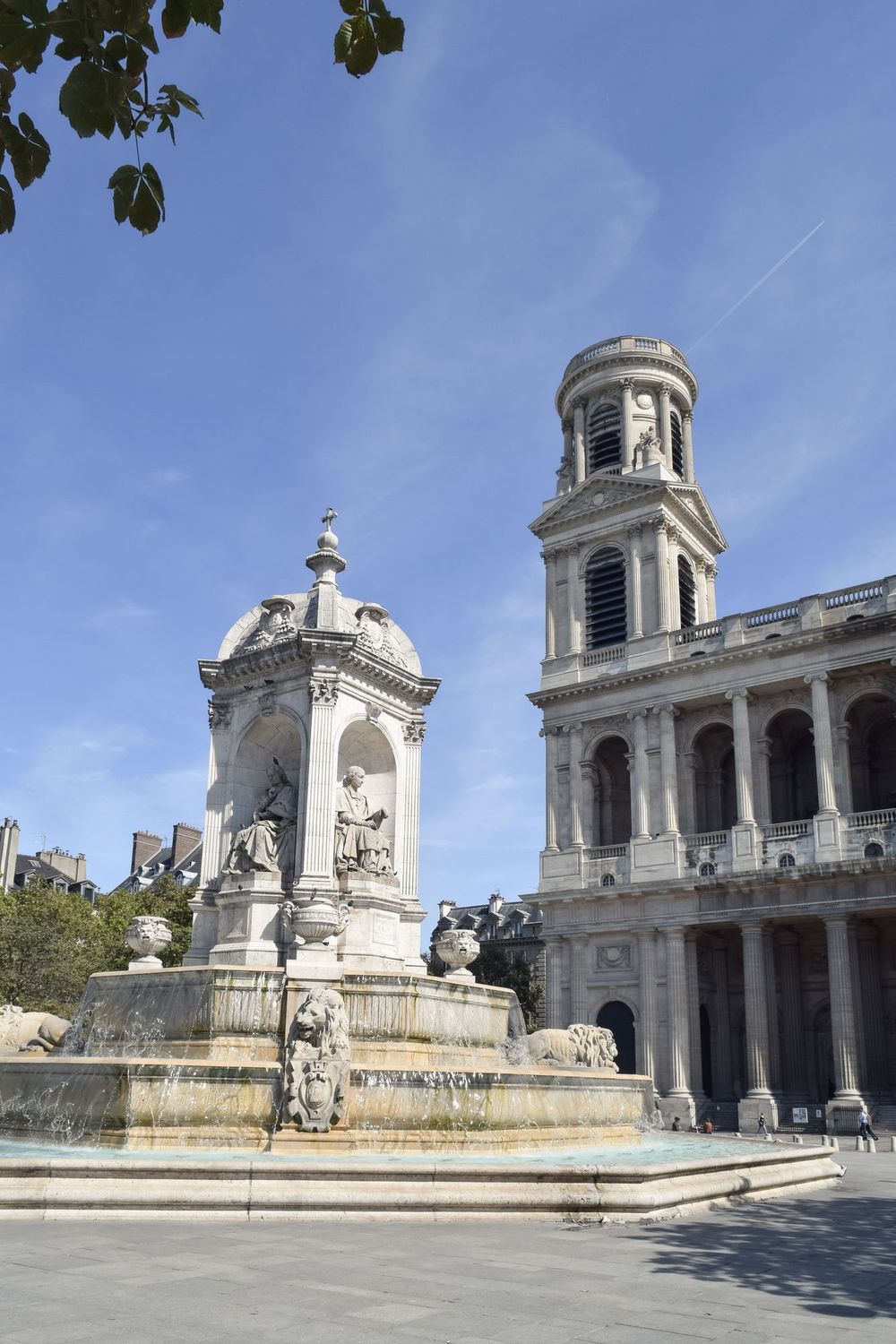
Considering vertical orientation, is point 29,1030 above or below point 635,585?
below

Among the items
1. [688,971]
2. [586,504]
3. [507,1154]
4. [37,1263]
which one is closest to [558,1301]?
[37,1263]

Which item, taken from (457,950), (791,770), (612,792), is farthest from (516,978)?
(457,950)

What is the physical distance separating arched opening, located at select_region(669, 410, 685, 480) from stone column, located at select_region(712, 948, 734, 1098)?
2484 cm

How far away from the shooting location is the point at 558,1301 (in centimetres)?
687

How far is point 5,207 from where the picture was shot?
441 cm

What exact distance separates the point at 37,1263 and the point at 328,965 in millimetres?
7250

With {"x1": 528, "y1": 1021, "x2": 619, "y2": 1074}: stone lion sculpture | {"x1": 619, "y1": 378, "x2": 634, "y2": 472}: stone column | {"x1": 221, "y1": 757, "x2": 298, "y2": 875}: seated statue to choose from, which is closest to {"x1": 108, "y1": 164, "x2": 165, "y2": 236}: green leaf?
{"x1": 221, "y1": 757, "x2": 298, "y2": 875}: seated statue

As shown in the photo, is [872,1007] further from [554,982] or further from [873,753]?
[554,982]

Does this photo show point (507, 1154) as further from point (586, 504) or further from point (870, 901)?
point (586, 504)

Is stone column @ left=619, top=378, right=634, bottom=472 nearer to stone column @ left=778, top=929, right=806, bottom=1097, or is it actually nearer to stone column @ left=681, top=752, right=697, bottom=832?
stone column @ left=681, top=752, right=697, bottom=832

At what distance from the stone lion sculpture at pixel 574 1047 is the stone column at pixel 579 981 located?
27104 millimetres

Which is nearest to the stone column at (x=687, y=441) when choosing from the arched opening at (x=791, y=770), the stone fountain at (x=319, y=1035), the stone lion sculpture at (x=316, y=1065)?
the arched opening at (x=791, y=770)

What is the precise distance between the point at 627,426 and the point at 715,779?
18155 millimetres

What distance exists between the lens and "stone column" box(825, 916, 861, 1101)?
4006 cm
